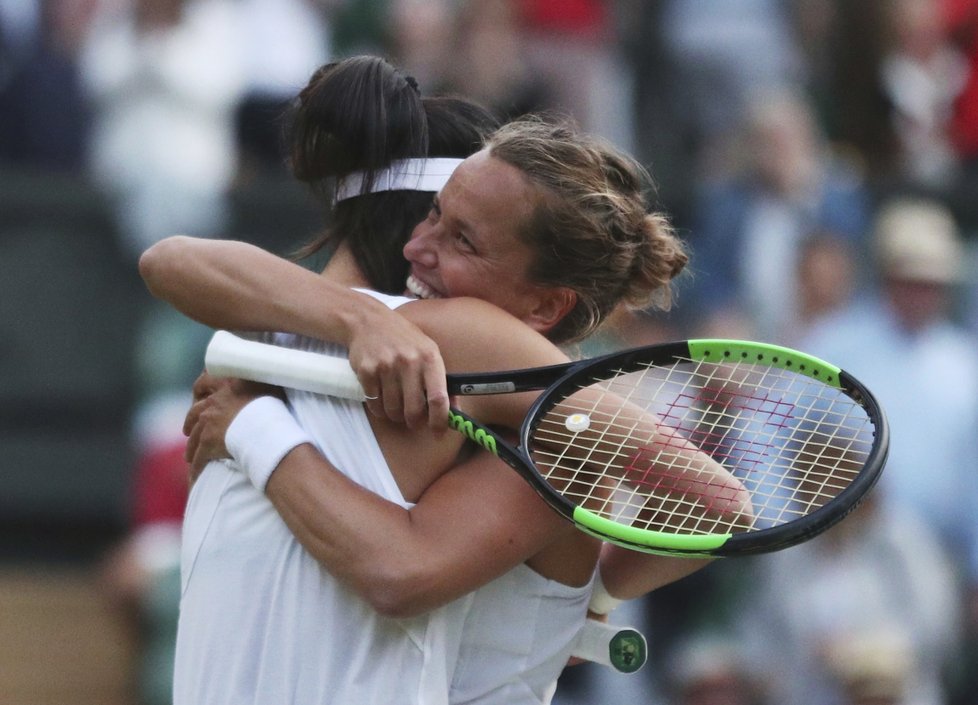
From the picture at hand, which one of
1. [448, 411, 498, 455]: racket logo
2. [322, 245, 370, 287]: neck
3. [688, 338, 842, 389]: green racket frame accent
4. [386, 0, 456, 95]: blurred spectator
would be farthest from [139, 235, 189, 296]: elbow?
[386, 0, 456, 95]: blurred spectator

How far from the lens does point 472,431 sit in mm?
2174

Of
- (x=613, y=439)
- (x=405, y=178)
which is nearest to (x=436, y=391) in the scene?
(x=613, y=439)

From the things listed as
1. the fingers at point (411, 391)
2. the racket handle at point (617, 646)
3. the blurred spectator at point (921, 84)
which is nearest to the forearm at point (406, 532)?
the fingers at point (411, 391)

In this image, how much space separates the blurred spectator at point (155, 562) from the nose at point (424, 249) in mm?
2978

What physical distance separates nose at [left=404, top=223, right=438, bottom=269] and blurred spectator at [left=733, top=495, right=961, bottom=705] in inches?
122

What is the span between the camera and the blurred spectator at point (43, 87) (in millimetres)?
5969

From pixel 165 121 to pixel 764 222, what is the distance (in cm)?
219

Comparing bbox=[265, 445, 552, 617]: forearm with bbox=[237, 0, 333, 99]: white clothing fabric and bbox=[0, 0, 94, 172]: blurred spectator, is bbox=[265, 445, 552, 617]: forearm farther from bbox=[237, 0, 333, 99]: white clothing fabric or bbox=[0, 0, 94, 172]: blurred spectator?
bbox=[0, 0, 94, 172]: blurred spectator

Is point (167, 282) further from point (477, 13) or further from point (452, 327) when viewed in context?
point (477, 13)

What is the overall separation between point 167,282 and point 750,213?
3.80 metres

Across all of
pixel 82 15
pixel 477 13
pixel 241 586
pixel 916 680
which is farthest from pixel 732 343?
pixel 82 15

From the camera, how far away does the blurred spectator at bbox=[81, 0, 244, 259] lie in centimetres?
586

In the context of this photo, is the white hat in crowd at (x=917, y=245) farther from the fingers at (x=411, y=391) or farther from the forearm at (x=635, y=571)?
the fingers at (x=411, y=391)

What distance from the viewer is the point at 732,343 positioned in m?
2.34
